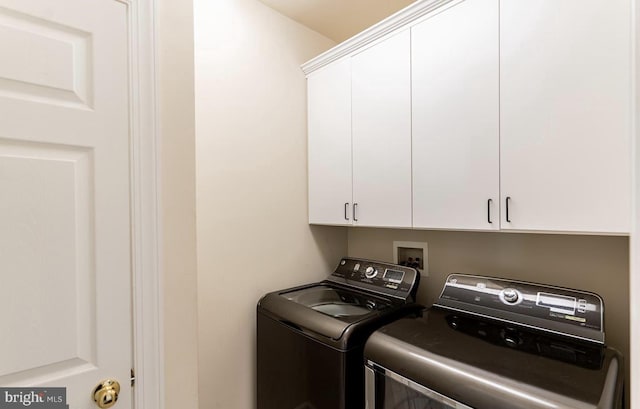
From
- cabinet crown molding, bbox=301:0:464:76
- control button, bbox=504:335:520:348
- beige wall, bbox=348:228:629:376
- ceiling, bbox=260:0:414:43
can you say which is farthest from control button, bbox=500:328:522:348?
ceiling, bbox=260:0:414:43

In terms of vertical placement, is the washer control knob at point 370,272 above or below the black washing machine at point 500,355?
above

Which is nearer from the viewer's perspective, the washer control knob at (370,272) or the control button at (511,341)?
the control button at (511,341)

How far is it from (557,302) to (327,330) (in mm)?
881

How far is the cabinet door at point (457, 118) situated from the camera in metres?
1.18

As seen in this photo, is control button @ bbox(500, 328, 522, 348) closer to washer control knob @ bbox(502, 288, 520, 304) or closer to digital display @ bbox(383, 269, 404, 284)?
washer control knob @ bbox(502, 288, 520, 304)

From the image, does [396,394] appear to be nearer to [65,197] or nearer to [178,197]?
[178,197]

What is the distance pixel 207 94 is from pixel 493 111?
129 centimetres

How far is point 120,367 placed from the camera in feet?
2.98

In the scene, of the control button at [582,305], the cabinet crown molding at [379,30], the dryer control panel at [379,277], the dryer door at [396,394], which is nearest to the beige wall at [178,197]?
the dryer door at [396,394]

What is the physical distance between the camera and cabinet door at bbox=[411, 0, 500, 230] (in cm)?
118

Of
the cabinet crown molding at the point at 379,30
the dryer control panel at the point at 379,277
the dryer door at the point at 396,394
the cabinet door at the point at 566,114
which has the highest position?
the cabinet crown molding at the point at 379,30

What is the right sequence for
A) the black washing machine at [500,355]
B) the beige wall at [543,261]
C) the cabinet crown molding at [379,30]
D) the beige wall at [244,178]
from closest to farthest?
1. the black washing machine at [500,355]
2. the beige wall at [543,261]
3. the cabinet crown molding at [379,30]
4. the beige wall at [244,178]

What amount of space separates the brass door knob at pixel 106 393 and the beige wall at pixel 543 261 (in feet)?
4.83

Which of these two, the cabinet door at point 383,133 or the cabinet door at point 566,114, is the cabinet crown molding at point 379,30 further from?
the cabinet door at point 566,114
